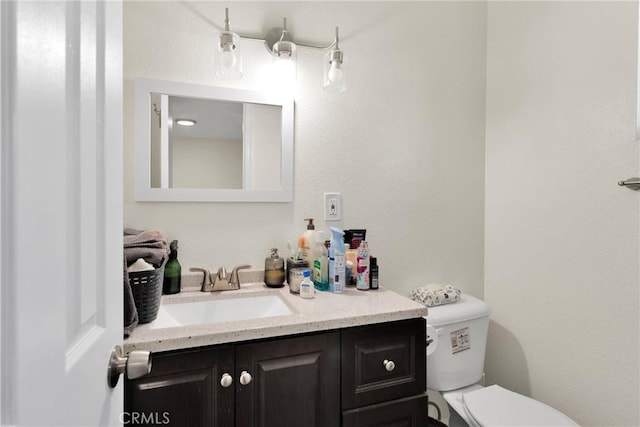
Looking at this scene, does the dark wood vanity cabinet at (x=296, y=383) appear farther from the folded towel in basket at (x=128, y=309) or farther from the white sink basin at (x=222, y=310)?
the white sink basin at (x=222, y=310)

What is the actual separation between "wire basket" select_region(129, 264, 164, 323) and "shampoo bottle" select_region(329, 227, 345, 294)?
0.60 metres

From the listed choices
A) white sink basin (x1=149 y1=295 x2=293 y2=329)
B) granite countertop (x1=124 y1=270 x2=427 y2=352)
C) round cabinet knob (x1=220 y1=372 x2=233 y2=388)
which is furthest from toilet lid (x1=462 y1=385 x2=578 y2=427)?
round cabinet knob (x1=220 y1=372 x2=233 y2=388)

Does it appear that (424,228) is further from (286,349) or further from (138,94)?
(138,94)

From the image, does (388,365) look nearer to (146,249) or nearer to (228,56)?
(146,249)

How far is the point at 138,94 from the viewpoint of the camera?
121 centimetres

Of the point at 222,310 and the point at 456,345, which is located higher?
the point at 222,310

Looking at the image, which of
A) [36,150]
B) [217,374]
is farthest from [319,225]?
[36,150]

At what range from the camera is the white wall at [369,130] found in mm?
1267

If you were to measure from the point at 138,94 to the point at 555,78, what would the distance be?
1729 mm

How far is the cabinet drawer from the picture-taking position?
37.9 inches

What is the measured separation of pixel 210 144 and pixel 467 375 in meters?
1.50

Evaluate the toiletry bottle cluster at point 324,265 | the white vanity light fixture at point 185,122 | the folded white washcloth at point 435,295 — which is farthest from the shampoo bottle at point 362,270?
the white vanity light fixture at point 185,122

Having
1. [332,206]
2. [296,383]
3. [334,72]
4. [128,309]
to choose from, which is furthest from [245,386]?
[334,72]

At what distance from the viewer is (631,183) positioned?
1.13m
